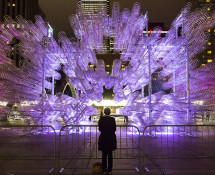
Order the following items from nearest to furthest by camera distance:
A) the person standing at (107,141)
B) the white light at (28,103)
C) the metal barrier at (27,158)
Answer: the person standing at (107,141) → the metal barrier at (27,158) → the white light at (28,103)

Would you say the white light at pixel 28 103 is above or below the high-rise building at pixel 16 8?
below

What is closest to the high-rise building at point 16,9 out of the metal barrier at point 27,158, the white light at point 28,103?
the white light at point 28,103

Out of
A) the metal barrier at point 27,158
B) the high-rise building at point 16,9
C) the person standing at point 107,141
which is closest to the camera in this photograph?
the person standing at point 107,141

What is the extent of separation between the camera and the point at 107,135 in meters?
6.13

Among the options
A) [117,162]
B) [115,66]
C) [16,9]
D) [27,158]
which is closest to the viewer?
[117,162]

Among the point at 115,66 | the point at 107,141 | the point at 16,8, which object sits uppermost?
the point at 16,8

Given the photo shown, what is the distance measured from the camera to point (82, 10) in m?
13.8

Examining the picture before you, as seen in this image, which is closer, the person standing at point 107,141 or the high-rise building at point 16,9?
the person standing at point 107,141

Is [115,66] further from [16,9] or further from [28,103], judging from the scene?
[16,9]

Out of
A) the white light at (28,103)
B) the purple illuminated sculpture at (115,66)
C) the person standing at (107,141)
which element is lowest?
the person standing at (107,141)

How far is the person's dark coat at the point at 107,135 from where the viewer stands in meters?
6.04

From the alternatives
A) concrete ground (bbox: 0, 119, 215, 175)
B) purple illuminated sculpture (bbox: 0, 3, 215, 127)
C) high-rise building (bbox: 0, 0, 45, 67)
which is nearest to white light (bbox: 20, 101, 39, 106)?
purple illuminated sculpture (bbox: 0, 3, 215, 127)

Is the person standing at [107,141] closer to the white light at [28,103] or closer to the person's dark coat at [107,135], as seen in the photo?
the person's dark coat at [107,135]

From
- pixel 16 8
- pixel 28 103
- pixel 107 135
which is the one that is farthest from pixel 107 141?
pixel 16 8
